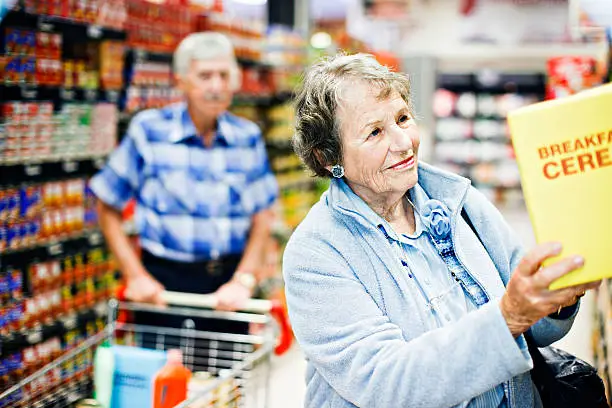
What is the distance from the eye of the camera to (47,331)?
3752mm

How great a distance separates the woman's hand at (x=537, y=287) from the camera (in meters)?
1.27

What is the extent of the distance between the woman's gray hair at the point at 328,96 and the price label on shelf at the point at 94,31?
2.45 metres

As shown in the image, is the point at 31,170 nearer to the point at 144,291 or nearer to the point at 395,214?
the point at 144,291

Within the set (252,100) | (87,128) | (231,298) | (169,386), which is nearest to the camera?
(169,386)

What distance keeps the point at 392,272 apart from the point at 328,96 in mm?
441

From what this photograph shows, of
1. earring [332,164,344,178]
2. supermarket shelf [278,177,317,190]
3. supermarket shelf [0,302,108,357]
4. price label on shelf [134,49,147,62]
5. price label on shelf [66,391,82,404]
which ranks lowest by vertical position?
supermarket shelf [0,302,108,357]

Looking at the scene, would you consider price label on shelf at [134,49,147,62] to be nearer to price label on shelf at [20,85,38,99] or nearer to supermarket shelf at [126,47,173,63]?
supermarket shelf at [126,47,173,63]

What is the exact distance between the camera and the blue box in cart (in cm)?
233

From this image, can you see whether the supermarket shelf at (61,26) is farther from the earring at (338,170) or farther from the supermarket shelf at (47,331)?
the earring at (338,170)

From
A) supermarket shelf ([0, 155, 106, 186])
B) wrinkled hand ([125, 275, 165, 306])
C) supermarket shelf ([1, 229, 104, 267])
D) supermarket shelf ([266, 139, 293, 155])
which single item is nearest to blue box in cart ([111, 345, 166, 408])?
wrinkled hand ([125, 275, 165, 306])

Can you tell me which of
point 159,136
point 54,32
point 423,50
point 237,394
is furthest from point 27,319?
point 423,50

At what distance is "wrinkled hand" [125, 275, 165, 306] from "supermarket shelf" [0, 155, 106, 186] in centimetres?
106


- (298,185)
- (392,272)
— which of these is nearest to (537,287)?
(392,272)

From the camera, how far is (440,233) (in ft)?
5.67
